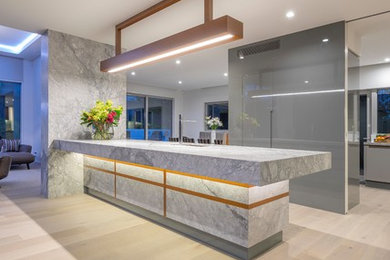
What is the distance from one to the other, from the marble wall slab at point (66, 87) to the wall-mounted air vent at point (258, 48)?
8.15 ft

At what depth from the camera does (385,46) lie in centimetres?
486

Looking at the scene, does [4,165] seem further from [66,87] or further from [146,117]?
[146,117]

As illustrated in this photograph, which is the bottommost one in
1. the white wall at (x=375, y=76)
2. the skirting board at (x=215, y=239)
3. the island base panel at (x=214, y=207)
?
the skirting board at (x=215, y=239)

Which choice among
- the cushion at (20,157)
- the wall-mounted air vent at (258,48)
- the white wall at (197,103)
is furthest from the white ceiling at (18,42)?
the white wall at (197,103)

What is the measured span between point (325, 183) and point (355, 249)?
142 centimetres

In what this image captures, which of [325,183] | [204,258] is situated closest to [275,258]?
[204,258]

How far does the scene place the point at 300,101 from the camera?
411 centimetres

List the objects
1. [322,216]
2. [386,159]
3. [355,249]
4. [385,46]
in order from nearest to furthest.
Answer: [355,249], [322,216], [385,46], [386,159]

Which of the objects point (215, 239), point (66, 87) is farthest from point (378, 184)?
point (66, 87)

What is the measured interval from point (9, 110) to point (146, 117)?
4.29 meters

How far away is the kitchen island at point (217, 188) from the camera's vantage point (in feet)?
6.18

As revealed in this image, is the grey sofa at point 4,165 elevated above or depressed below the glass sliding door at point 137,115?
below

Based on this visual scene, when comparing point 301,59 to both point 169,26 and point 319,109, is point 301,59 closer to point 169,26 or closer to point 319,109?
point 319,109

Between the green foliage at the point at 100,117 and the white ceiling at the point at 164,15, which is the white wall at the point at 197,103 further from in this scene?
the green foliage at the point at 100,117
